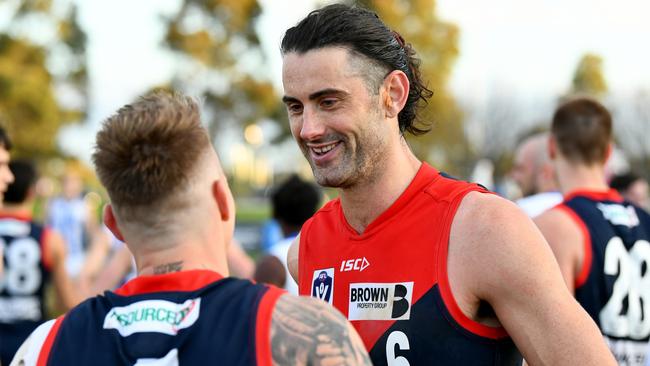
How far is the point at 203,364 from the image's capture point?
7.10 ft

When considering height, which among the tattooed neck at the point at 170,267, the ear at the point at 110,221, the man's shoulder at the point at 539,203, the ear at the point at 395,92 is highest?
the ear at the point at 395,92

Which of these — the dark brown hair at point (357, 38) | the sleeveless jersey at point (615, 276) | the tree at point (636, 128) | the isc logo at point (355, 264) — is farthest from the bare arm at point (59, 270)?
the tree at point (636, 128)

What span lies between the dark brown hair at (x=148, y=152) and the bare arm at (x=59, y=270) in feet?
16.7

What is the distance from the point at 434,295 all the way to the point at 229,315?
3.04 ft

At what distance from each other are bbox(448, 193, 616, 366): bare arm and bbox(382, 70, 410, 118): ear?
69 cm

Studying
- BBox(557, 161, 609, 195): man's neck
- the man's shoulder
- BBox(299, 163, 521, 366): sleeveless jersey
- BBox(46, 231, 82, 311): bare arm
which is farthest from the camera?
BBox(46, 231, 82, 311): bare arm

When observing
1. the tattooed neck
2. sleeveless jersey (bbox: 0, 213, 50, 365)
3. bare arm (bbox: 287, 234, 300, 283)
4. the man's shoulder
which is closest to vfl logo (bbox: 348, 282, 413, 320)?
bare arm (bbox: 287, 234, 300, 283)

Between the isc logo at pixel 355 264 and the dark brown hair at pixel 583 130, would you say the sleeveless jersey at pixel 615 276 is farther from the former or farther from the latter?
the isc logo at pixel 355 264

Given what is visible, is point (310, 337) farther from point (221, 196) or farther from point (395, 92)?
point (395, 92)

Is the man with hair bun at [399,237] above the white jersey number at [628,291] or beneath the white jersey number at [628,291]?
above

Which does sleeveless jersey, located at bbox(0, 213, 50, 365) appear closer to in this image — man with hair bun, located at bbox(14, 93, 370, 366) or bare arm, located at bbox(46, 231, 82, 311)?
bare arm, located at bbox(46, 231, 82, 311)

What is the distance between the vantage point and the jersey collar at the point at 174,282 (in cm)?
228

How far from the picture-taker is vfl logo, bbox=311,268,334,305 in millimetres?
3273

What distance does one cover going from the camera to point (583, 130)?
5074 mm
